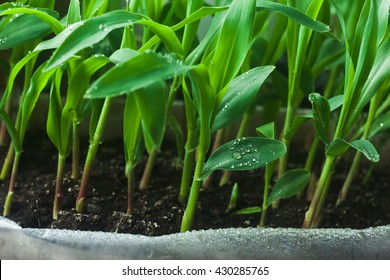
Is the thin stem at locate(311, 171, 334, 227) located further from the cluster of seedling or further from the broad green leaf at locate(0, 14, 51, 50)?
the broad green leaf at locate(0, 14, 51, 50)

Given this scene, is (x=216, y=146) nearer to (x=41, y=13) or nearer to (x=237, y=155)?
(x=237, y=155)

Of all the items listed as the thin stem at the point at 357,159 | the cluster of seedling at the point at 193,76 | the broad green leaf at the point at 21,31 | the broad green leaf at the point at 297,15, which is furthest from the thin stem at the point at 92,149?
the thin stem at the point at 357,159

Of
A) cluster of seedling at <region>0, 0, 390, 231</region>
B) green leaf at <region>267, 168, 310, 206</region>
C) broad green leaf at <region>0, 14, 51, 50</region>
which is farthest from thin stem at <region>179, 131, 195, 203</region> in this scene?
broad green leaf at <region>0, 14, 51, 50</region>

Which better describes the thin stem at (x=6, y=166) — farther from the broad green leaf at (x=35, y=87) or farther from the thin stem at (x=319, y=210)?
the thin stem at (x=319, y=210)

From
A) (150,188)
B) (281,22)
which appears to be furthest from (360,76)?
(150,188)

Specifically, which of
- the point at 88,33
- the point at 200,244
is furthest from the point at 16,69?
the point at 200,244
